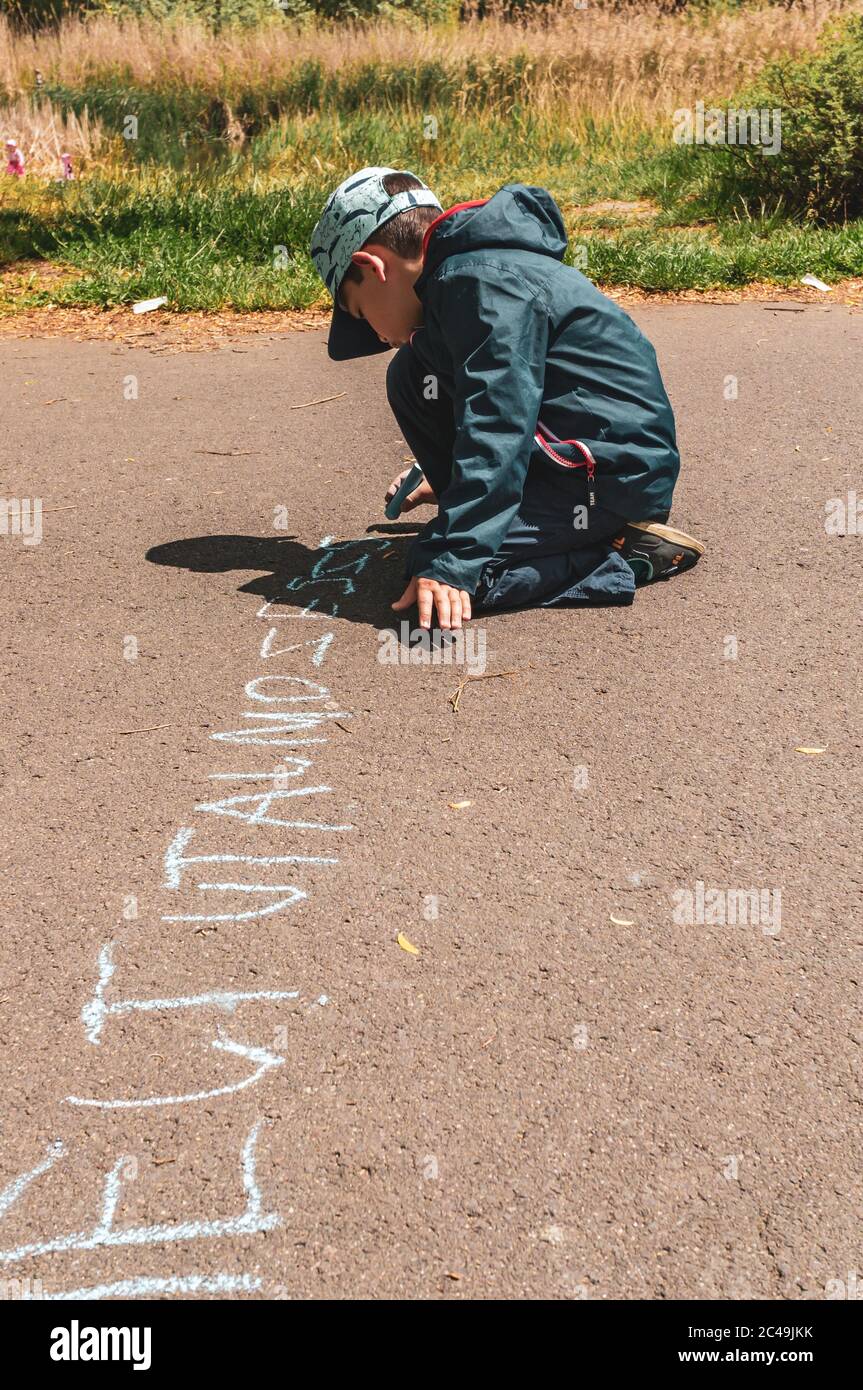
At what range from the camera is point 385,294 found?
12.5 feet

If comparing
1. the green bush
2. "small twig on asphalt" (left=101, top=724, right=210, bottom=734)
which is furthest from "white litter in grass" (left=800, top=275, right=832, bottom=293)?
"small twig on asphalt" (left=101, top=724, right=210, bottom=734)

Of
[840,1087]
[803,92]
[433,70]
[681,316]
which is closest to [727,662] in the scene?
[840,1087]

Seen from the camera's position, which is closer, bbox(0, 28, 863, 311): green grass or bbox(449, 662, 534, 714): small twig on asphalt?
bbox(449, 662, 534, 714): small twig on asphalt

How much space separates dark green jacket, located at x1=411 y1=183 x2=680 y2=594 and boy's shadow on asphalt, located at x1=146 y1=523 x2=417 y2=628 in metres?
0.28

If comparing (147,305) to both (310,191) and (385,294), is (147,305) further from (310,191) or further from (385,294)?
(385,294)

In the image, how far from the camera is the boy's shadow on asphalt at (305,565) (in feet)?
13.0

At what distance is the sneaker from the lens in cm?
401

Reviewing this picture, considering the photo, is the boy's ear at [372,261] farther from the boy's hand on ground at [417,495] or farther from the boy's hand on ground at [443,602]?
the boy's hand on ground at [443,602]

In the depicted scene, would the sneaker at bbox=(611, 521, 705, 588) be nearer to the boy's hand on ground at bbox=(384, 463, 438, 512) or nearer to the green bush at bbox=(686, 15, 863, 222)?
the boy's hand on ground at bbox=(384, 463, 438, 512)

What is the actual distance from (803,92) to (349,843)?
764 centimetres

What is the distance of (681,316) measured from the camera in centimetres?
723

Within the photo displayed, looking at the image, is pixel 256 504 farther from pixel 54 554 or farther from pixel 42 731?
pixel 42 731

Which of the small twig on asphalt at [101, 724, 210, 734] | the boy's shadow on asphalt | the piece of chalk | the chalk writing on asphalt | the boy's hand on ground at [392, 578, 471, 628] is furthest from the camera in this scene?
the piece of chalk

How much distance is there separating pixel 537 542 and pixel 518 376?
53 cm
